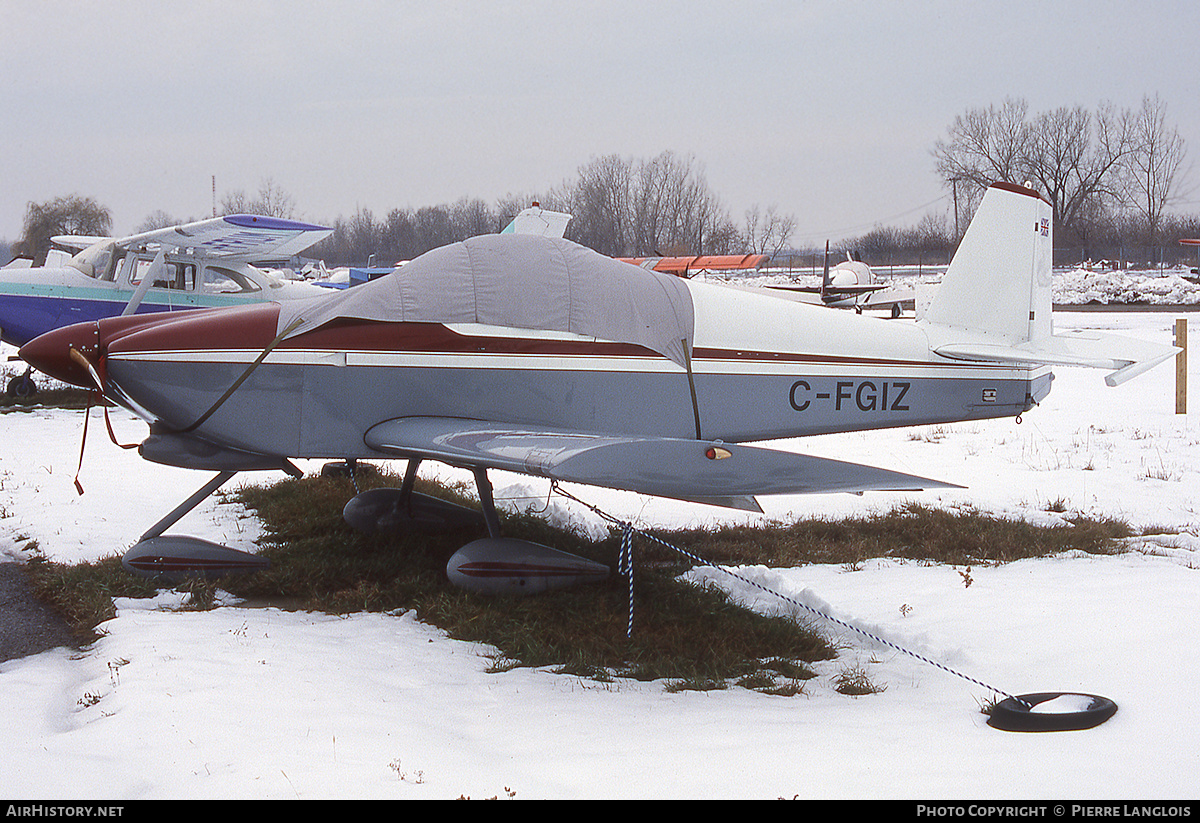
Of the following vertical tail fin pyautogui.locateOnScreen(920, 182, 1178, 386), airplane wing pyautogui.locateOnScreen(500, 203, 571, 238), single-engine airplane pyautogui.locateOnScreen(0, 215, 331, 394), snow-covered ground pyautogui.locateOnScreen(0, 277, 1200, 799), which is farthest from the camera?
airplane wing pyautogui.locateOnScreen(500, 203, 571, 238)

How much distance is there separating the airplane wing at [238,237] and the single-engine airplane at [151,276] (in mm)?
13

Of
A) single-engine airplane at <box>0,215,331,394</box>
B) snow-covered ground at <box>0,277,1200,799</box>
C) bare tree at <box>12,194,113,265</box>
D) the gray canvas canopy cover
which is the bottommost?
snow-covered ground at <box>0,277,1200,799</box>

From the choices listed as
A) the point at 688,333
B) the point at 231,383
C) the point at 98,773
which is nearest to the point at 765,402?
the point at 688,333

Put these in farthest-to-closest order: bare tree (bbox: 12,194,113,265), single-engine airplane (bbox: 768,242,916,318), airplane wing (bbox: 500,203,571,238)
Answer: bare tree (bbox: 12,194,113,265) < single-engine airplane (bbox: 768,242,916,318) < airplane wing (bbox: 500,203,571,238)

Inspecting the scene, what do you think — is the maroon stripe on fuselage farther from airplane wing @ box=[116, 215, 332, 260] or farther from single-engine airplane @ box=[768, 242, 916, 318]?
single-engine airplane @ box=[768, 242, 916, 318]

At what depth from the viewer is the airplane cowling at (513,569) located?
486 cm

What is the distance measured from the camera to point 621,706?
3482 millimetres

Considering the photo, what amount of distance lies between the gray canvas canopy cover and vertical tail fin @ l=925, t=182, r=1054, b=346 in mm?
2474

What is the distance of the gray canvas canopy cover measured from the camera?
503cm

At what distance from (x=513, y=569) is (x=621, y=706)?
5.10ft

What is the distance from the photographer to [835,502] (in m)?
7.68

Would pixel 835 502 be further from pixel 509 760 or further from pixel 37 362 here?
pixel 37 362

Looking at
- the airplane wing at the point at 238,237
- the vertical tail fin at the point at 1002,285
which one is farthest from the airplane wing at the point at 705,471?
the airplane wing at the point at 238,237

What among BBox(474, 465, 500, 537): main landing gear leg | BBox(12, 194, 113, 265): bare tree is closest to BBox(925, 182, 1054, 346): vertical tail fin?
BBox(474, 465, 500, 537): main landing gear leg
